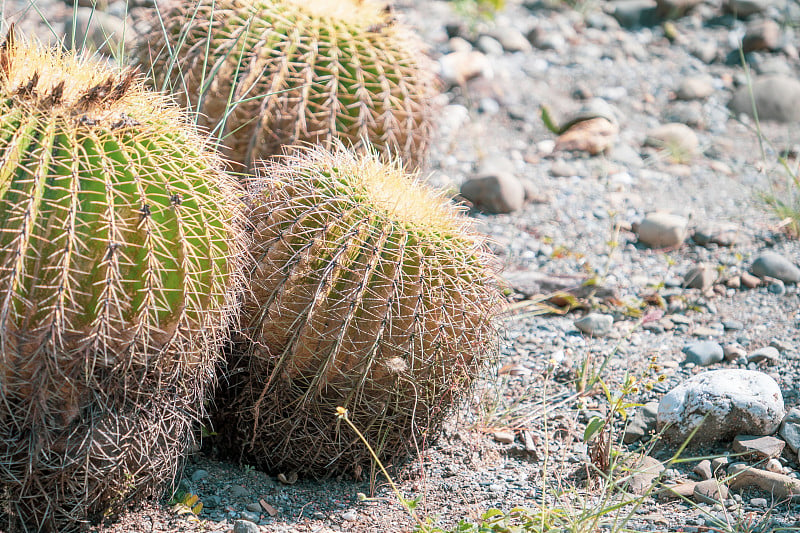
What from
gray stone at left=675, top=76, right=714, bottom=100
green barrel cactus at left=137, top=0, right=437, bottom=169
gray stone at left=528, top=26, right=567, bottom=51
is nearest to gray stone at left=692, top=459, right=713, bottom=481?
green barrel cactus at left=137, top=0, right=437, bottom=169

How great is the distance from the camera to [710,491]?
2.75m

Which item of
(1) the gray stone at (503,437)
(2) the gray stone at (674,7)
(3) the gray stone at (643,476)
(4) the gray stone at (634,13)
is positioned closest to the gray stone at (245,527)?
(1) the gray stone at (503,437)

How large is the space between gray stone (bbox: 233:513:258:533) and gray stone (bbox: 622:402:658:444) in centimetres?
146

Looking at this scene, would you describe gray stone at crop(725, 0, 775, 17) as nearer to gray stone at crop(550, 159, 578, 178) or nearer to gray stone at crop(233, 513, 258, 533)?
gray stone at crop(550, 159, 578, 178)

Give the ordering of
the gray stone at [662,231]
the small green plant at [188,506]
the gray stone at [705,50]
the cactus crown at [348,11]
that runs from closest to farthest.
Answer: the small green plant at [188,506]
the cactus crown at [348,11]
the gray stone at [662,231]
the gray stone at [705,50]

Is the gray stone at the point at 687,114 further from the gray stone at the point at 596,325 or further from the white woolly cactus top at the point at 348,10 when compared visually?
the white woolly cactus top at the point at 348,10

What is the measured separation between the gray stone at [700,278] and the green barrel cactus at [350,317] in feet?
6.71

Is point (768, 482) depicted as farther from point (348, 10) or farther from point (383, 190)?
point (348, 10)

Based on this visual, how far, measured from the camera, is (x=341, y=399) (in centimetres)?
260

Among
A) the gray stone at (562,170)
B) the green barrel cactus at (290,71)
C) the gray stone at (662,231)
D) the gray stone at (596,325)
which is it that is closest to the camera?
the green barrel cactus at (290,71)

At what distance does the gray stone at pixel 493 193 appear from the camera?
16.9ft

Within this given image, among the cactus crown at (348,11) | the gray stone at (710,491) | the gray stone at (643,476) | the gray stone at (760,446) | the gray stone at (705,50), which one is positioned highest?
the cactus crown at (348,11)

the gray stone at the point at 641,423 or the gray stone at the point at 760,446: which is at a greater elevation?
the gray stone at the point at 760,446

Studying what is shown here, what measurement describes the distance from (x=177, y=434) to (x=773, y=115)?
590cm
